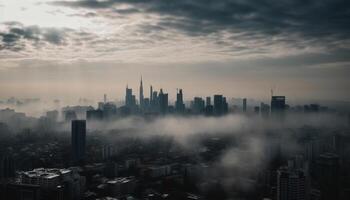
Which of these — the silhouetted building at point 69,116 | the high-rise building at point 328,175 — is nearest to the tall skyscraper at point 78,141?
the silhouetted building at point 69,116

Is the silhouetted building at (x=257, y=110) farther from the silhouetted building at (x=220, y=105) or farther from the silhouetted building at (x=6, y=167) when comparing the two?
the silhouetted building at (x=6, y=167)

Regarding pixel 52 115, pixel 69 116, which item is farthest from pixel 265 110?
pixel 52 115

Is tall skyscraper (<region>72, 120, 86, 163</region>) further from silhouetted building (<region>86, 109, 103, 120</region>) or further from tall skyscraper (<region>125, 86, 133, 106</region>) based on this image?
tall skyscraper (<region>125, 86, 133, 106</region>)

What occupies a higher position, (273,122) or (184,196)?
(273,122)

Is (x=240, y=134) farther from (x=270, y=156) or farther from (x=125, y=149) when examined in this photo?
(x=125, y=149)

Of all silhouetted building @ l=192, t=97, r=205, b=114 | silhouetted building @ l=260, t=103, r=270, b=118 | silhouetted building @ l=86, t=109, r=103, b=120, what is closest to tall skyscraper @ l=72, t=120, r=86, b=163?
silhouetted building @ l=86, t=109, r=103, b=120

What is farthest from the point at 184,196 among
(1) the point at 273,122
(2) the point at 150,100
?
(2) the point at 150,100

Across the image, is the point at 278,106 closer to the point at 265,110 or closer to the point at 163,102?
the point at 265,110
